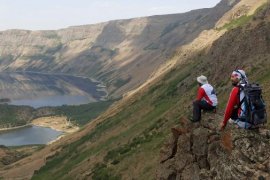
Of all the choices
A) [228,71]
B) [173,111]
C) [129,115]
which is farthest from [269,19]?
[129,115]

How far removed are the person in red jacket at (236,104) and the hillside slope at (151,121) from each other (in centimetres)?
1661

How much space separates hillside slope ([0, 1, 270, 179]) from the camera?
165 ft

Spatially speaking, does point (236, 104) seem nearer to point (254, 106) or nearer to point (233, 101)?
point (233, 101)

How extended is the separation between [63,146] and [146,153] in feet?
230

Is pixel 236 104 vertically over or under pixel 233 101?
under

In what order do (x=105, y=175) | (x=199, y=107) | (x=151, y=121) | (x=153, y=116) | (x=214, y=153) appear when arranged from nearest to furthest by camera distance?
(x=214, y=153) → (x=199, y=107) → (x=105, y=175) → (x=151, y=121) → (x=153, y=116)

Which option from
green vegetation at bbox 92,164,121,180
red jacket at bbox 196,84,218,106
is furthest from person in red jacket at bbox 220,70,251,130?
green vegetation at bbox 92,164,121,180

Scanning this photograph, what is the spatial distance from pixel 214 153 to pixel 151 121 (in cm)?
5936

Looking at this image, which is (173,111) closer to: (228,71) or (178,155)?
(228,71)

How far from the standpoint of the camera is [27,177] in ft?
310

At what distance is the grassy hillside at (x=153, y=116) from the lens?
49.9 m

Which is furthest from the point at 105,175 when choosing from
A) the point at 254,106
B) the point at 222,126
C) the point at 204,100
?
the point at 254,106

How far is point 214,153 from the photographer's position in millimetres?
19391

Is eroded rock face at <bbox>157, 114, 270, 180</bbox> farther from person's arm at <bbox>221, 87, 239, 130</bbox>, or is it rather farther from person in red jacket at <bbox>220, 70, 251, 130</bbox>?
person's arm at <bbox>221, 87, 239, 130</bbox>
